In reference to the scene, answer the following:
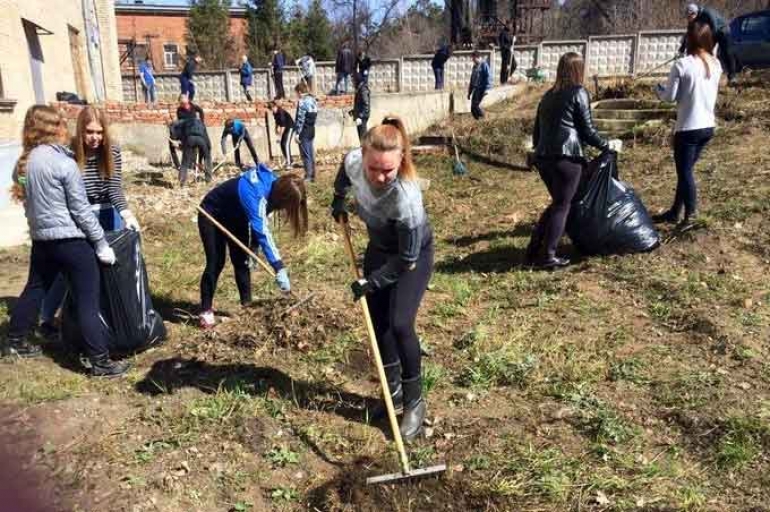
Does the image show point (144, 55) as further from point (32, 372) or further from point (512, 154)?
point (32, 372)

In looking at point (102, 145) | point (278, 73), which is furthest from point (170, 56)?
point (102, 145)

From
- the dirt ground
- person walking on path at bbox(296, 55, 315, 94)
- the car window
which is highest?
the car window

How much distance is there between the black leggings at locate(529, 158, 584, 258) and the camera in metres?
4.49

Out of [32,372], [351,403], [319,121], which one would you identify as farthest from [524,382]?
[319,121]

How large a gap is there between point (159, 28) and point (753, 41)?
109 ft

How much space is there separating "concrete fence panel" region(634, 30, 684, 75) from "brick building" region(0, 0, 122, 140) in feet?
47.3

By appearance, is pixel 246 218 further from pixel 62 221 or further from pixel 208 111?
pixel 208 111

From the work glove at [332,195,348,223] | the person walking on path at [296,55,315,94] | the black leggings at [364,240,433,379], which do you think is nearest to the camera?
the black leggings at [364,240,433,379]

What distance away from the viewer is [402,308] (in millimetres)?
2760

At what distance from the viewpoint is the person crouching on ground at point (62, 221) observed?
10.6ft

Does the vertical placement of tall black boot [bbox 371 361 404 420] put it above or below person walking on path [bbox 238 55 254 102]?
below

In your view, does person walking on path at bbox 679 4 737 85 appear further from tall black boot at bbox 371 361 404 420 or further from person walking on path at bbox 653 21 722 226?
tall black boot at bbox 371 361 404 420

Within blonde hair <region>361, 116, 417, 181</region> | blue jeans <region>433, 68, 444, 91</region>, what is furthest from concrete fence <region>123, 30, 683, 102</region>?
blonde hair <region>361, 116, 417, 181</region>

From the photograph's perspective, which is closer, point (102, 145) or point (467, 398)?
point (467, 398)
